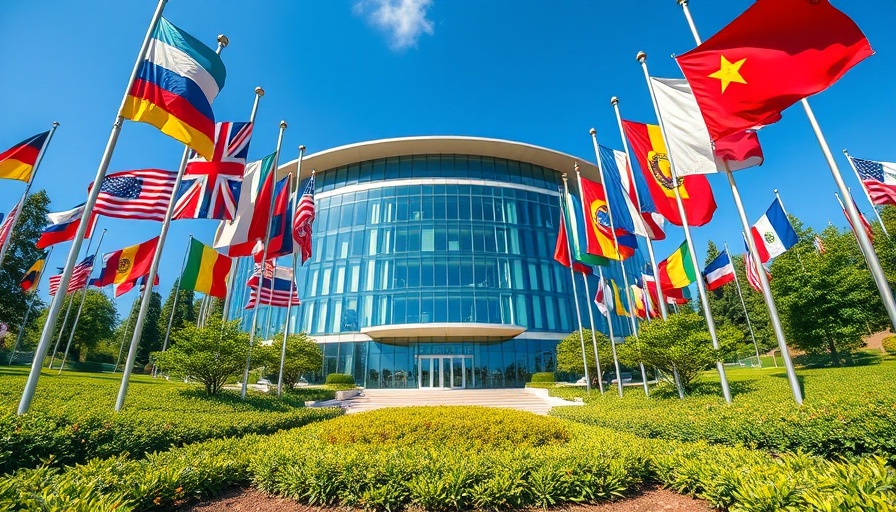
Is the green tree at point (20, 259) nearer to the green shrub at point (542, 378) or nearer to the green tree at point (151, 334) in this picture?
the green tree at point (151, 334)

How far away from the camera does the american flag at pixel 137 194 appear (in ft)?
35.9

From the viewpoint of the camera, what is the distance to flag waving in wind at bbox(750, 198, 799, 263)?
50.5 ft

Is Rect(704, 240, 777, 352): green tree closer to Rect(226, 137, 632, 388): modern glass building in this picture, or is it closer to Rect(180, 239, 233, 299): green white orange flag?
Rect(226, 137, 632, 388): modern glass building

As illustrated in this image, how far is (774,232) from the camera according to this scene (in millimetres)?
15719

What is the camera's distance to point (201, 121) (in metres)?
9.34

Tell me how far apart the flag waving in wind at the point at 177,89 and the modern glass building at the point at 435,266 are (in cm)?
2442

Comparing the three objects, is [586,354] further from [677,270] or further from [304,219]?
[304,219]

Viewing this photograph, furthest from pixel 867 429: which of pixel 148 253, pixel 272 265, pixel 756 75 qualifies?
pixel 272 265

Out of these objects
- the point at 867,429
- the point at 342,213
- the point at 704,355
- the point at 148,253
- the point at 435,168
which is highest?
the point at 435,168

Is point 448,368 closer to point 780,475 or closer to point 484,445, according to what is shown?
point 484,445

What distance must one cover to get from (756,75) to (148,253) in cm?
1772

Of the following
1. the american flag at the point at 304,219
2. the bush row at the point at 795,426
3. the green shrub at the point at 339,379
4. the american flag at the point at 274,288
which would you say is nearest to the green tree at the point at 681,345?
the bush row at the point at 795,426

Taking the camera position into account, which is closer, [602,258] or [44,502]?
[44,502]

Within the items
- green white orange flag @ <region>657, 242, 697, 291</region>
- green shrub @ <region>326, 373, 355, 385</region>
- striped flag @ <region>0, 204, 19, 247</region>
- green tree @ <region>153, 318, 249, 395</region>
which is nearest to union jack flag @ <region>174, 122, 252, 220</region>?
green tree @ <region>153, 318, 249, 395</region>
